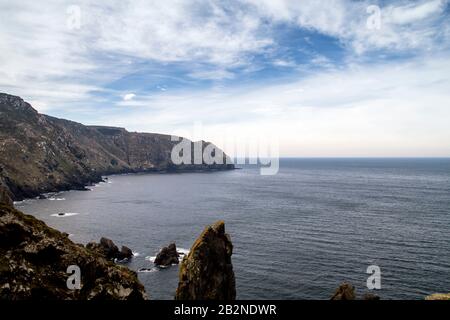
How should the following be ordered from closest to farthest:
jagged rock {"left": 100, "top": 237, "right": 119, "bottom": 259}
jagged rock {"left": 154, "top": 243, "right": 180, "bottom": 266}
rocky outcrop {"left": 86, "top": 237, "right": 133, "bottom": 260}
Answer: jagged rock {"left": 154, "top": 243, "right": 180, "bottom": 266}, rocky outcrop {"left": 86, "top": 237, "right": 133, "bottom": 260}, jagged rock {"left": 100, "top": 237, "right": 119, "bottom": 259}

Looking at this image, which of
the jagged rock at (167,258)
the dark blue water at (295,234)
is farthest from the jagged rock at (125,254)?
the jagged rock at (167,258)

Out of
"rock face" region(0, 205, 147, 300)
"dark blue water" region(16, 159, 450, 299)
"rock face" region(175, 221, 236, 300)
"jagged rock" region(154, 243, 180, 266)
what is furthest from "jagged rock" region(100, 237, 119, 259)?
"rock face" region(0, 205, 147, 300)

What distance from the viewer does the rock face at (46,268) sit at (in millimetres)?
29984

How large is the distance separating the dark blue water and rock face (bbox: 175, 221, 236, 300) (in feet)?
45.5

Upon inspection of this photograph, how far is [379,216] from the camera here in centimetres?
13838

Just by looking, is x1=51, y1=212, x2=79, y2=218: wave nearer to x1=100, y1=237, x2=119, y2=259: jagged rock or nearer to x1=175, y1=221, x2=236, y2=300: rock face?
x1=100, y1=237, x2=119, y2=259: jagged rock

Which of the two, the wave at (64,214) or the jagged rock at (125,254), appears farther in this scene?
the wave at (64,214)

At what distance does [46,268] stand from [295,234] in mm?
87639

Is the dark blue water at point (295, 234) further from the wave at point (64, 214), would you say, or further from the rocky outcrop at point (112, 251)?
the rocky outcrop at point (112, 251)

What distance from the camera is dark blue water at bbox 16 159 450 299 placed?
Answer: 2844 inches

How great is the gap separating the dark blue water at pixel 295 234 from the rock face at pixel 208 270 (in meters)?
13.9

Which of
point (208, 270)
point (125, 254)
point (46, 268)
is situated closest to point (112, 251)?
point (125, 254)

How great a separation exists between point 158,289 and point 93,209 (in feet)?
331
